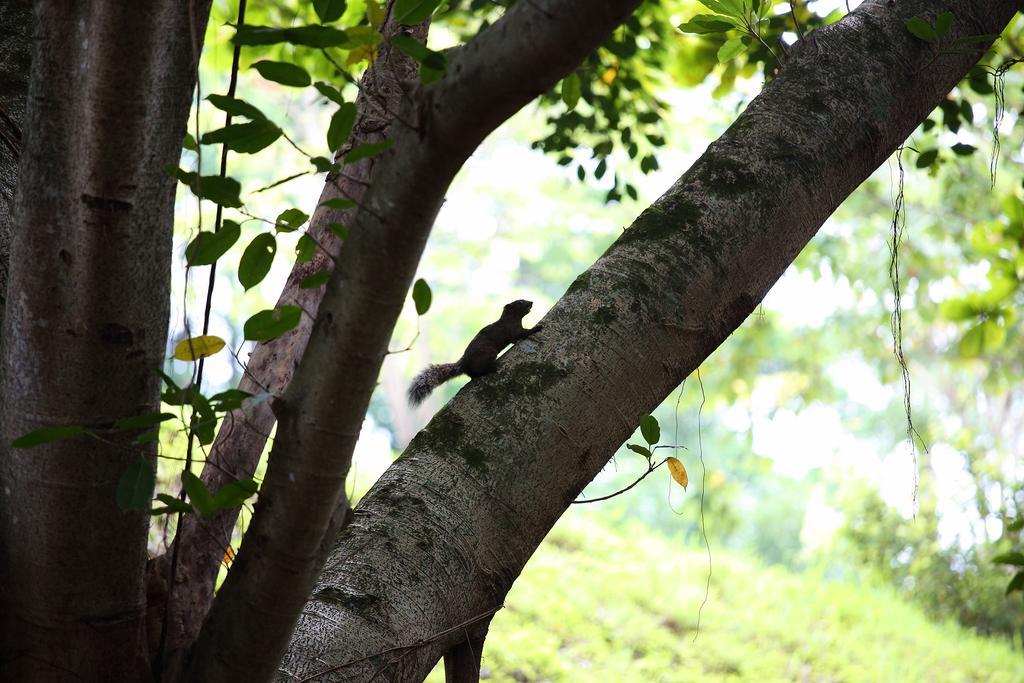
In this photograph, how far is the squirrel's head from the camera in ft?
9.29

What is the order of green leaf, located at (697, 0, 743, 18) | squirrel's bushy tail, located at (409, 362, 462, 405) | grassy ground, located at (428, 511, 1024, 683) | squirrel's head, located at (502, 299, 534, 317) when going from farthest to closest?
grassy ground, located at (428, 511, 1024, 683)
squirrel's bushy tail, located at (409, 362, 462, 405)
squirrel's head, located at (502, 299, 534, 317)
green leaf, located at (697, 0, 743, 18)

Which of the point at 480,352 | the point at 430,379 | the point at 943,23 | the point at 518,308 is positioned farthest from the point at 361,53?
the point at 430,379

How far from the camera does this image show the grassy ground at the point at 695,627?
4371 mm

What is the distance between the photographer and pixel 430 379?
9.90 feet

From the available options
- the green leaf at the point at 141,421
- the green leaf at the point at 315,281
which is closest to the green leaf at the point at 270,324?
the green leaf at the point at 315,281

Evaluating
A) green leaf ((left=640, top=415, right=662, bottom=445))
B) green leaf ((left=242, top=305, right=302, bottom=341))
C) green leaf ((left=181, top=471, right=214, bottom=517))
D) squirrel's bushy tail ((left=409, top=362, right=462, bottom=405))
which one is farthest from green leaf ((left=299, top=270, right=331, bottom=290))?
squirrel's bushy tail ((left=409, top=362, right=462, bottom=405))

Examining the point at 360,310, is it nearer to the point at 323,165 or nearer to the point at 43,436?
the point at 323,165

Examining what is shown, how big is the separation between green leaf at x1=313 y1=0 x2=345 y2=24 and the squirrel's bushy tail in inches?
77.3

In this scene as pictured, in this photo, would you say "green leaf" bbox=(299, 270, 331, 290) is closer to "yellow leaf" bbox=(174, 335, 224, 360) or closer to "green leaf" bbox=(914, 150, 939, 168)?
"yellow leaf" bbox=(174, 335, 224, 360)

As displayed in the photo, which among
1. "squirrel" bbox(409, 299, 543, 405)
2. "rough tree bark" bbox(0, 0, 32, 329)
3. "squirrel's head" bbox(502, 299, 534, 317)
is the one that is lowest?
"rough tree bark" bbox(0, 0, 32, 329)

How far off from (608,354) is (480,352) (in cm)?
124

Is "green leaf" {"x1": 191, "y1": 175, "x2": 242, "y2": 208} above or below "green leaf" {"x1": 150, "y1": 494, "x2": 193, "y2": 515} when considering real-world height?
above

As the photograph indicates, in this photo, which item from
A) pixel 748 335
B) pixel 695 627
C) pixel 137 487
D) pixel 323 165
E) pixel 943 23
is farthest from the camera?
pixel 748 335

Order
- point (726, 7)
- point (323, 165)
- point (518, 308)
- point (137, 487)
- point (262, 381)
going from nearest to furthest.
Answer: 1. point (323, 165)
2. point (137, 487)
3. point (726, 7)
4. point (262, 381)
5. point (518, 308)
